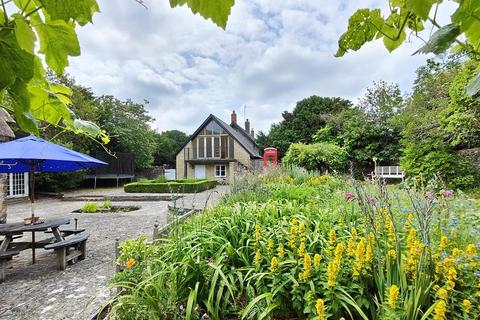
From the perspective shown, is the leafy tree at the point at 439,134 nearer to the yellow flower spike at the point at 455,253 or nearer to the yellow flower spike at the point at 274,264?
the yellow flower spike at the point at 455,253

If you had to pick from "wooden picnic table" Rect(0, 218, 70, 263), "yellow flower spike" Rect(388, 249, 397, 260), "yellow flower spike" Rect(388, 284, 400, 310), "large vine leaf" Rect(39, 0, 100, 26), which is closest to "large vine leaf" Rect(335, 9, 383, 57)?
"large vine leaf" Rect(39, 0, 100, 26)

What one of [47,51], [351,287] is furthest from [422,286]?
[47,51]

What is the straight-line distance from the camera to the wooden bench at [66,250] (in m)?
4.20

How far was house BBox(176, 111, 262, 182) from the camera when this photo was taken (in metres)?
24.9

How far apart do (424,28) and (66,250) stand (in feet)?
18.0

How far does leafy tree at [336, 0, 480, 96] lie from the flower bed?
1378 millimetres

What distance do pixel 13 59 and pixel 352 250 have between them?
83.2 inches

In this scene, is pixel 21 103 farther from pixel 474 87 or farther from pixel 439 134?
pixel 439 134

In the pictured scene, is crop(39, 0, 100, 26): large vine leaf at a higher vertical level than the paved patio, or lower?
higher

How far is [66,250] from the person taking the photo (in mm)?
4531

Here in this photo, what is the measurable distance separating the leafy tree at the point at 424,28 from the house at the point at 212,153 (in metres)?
23.7

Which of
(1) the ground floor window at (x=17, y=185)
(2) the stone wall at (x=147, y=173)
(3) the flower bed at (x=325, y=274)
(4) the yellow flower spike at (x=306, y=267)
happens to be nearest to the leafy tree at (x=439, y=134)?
(3) the flower bed at (x=325, y=274)

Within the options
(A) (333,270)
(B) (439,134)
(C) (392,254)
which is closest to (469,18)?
(A) (333,270)

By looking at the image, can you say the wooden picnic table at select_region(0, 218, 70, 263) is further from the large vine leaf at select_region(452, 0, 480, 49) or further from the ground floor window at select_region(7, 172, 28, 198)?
the ground floor window at select_region(7, 172, 28, 198)
